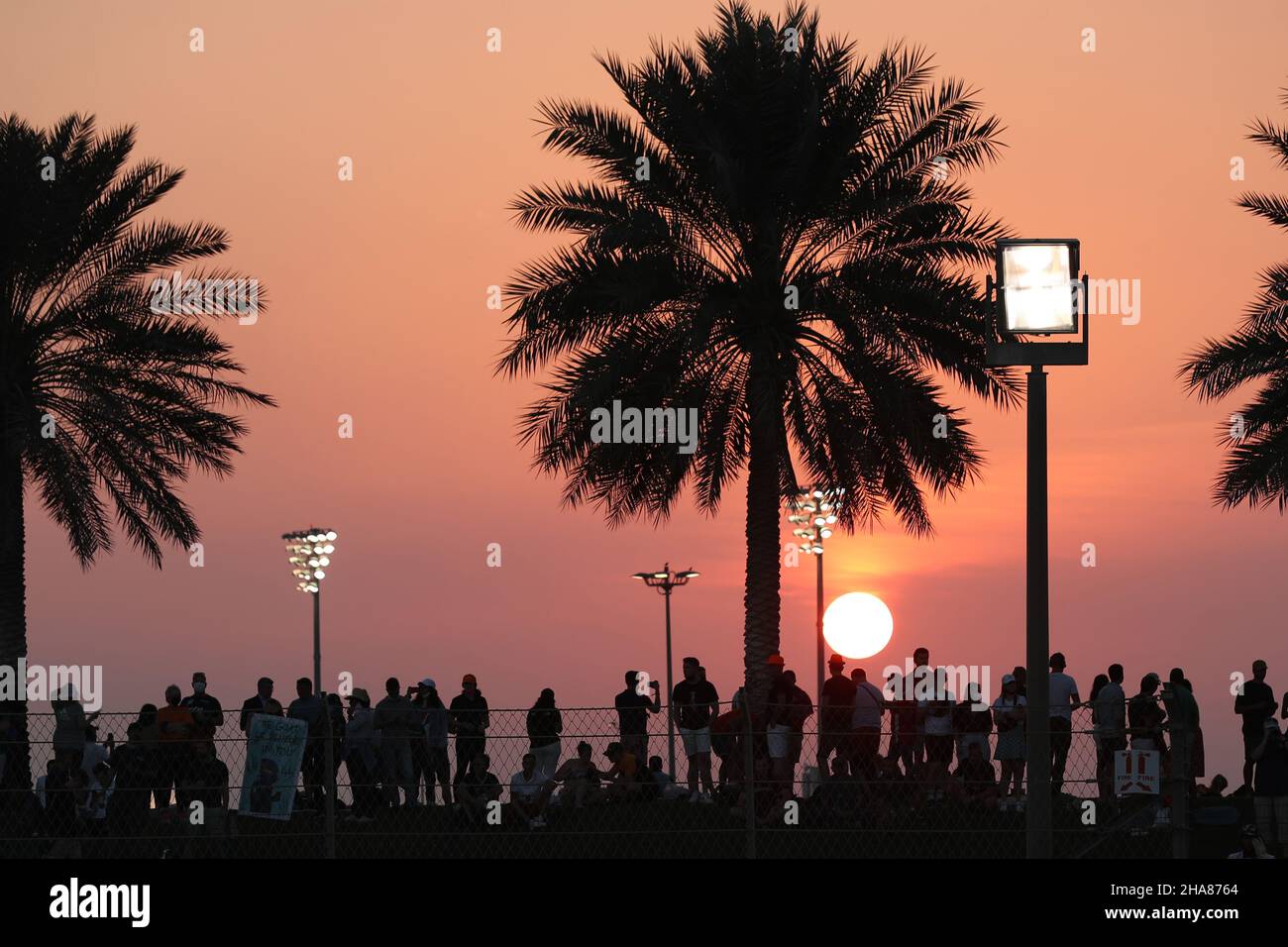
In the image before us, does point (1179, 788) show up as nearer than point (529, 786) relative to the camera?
Yes

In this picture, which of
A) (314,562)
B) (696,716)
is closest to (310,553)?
(314,562)

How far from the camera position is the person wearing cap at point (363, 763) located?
48.0 feet

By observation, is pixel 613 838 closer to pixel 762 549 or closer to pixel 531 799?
pixel 531 799

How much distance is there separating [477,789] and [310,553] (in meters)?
20.2

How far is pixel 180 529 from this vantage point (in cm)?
2856

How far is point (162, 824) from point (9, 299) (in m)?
14.3

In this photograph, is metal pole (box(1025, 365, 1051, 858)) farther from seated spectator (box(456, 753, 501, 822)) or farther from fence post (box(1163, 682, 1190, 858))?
seated spectator (box(456, 753, 501, 822))

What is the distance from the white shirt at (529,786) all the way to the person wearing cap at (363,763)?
1115 millimetres

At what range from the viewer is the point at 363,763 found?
16125 mm

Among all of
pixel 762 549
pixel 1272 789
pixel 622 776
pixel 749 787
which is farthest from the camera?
pixel 762 549

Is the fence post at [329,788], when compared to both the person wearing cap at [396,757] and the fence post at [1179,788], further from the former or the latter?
the fence post at [1179,788]
